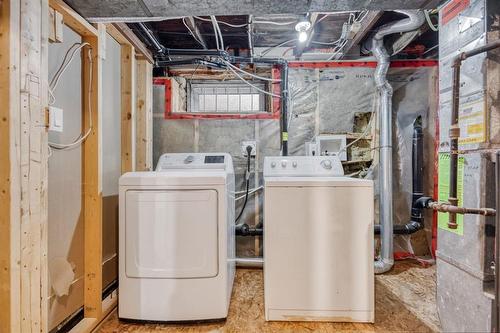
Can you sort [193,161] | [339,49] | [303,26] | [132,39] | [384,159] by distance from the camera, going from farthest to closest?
1. [339,49]
2. [384,159]
3. [193,161]
4. [303,26]
5. [132,39]

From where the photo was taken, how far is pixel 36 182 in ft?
4.21

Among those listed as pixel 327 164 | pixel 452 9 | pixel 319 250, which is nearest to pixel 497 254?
pixel 319 250

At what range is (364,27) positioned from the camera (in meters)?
2.44

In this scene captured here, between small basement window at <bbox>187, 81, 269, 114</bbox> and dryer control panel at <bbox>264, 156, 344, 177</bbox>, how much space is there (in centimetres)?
112

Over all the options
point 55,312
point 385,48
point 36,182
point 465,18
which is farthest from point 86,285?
point 385,48

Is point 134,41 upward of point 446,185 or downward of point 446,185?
upward

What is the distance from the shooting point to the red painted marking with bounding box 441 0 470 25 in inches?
53.9

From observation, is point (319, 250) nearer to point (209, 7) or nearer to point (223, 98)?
point (209, 7)

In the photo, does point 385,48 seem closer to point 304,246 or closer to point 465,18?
point 465,18

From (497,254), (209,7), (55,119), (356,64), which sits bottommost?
(497,254)

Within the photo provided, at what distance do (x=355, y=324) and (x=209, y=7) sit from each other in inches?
88.2

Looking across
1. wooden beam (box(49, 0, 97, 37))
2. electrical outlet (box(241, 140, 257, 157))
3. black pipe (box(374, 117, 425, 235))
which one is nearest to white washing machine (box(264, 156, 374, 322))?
electrical outlet (box(241, 140, 257, 157))

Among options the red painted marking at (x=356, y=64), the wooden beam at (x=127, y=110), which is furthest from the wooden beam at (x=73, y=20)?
the red painted marking at (x=356, y=64)

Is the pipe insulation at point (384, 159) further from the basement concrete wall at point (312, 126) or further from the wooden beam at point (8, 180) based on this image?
the wooden beam at point (8, 180)
